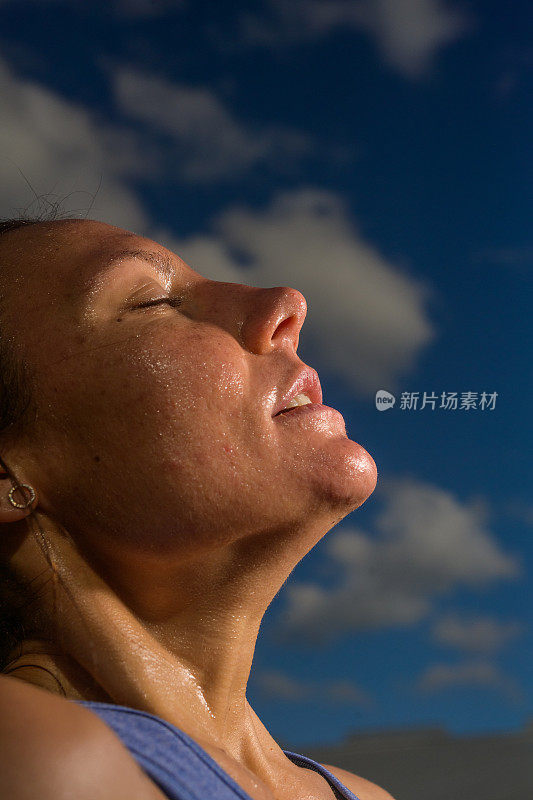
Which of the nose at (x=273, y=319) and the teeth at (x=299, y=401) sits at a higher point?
the nose at (x=273, y=319)

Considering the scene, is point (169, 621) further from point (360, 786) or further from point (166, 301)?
point (360, 786)

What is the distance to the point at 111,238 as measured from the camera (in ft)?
3.47

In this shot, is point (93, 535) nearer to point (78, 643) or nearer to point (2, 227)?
point (78, 643)

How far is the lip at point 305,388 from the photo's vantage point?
943 millimetres

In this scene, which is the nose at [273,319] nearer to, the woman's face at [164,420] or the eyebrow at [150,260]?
the woman's face at [164,420]

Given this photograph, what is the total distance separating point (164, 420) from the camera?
881mm

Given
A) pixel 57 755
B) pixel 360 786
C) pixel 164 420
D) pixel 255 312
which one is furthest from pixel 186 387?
pixel 360 786

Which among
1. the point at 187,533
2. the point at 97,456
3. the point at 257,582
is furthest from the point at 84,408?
the point at 257,582

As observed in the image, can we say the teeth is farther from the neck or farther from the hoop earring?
the hoop earring

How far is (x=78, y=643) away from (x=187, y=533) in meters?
0.19

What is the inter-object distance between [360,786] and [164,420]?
83cm

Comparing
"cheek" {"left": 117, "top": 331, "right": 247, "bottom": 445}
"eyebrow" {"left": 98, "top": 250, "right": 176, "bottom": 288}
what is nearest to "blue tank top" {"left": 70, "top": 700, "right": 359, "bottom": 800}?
"cheek" {"left": 117, "top": 331, "right": 247, "bottom": 445}

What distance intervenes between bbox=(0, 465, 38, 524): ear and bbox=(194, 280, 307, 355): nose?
319mm

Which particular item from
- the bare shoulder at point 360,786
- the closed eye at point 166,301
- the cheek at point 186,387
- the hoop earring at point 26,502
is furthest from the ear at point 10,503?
the bare shoulder at point 360,786
